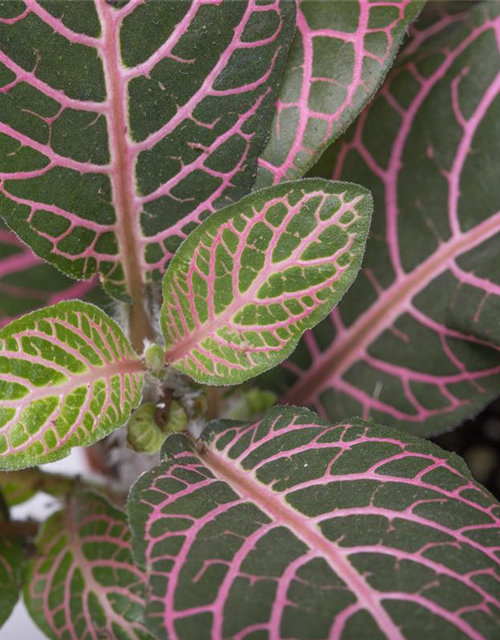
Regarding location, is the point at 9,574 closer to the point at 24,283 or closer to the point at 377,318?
the point at 24,283

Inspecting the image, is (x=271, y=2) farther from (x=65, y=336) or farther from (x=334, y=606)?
(x=334, y=606)

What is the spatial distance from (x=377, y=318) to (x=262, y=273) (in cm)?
24

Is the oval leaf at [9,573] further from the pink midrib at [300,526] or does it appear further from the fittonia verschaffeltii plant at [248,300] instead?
the pink midrib at [300,526]

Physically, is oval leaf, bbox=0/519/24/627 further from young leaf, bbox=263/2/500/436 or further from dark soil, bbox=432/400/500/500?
dark soil, bbox=432/400/500/500

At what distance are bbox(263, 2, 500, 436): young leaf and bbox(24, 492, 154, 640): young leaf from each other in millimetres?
239

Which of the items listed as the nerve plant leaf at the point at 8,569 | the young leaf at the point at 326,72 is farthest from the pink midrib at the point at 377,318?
the nerve plant leaf at the point at 8,569

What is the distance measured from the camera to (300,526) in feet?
1.60

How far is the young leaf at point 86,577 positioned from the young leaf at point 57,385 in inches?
6.4

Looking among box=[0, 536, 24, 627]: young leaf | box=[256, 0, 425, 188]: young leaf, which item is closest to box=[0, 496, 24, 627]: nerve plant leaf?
box=[0, 536, 24, 627]: young leaf

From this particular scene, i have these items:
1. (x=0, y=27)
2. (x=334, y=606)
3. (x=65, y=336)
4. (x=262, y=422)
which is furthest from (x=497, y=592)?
(x=0, y=27)

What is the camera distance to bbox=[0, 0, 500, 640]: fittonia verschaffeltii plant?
45cm

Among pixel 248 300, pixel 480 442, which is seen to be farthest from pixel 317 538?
pixel 480 442

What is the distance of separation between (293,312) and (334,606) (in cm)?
19

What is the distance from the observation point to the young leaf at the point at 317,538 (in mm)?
416
